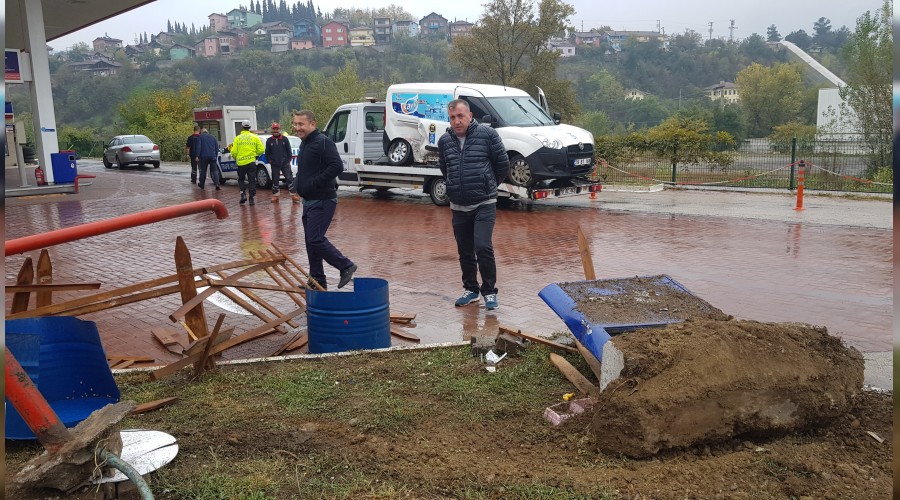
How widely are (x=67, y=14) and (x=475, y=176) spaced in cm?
2556

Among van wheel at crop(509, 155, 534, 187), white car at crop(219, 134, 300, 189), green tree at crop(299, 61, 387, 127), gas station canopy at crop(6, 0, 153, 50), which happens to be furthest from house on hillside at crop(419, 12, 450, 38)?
van wheel at crop(509, 155, 534, 187)

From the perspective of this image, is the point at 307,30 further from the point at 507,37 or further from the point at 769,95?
the point at 507,37

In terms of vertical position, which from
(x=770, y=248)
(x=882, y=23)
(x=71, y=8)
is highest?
(x=71, y=8)

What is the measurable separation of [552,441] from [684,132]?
771 inches

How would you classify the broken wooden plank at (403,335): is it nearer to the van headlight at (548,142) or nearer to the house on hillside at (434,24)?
the van headlight at (548,142)

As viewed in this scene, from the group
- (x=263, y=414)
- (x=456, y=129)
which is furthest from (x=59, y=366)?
(x=456, y=129)

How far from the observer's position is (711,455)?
374 centimetres

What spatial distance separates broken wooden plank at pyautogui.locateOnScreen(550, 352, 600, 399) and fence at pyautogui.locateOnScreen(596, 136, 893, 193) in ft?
52.0

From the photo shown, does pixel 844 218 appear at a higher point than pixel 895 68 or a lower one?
lower

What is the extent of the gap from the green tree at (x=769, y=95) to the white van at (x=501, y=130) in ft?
138

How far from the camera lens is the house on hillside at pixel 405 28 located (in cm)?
15348

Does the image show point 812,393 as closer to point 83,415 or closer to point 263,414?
point 263,414

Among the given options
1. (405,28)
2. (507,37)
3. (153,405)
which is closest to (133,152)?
(507,37)

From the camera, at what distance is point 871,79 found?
70.9ft
